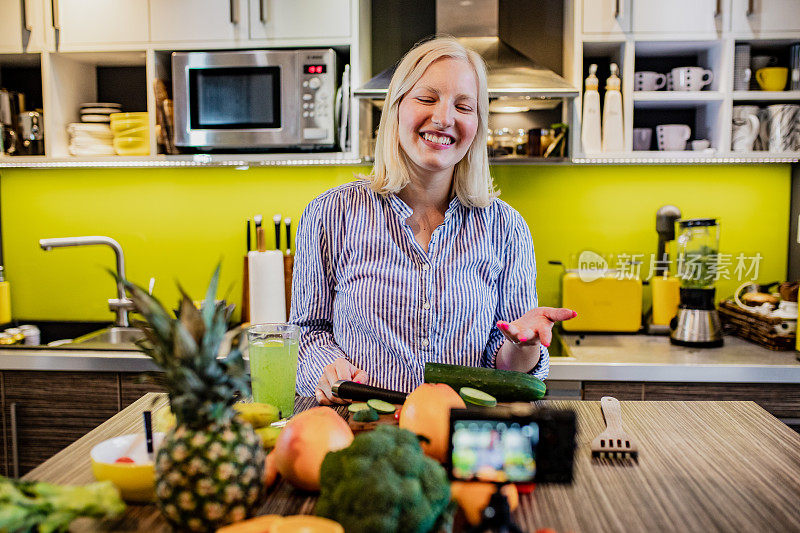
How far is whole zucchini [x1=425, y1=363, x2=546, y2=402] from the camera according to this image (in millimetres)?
1176

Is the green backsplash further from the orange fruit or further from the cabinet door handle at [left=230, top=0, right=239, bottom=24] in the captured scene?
the orange fruit

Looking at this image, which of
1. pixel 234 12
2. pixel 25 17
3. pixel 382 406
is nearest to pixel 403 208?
pixel 382 406

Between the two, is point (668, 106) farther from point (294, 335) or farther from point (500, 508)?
→ point (500, 508)

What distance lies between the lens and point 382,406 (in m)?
1.09

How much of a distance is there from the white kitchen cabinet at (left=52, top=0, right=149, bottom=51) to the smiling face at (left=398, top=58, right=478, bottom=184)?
5.55ft

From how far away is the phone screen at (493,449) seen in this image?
0.85 metres

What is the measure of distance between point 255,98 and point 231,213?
705 mm

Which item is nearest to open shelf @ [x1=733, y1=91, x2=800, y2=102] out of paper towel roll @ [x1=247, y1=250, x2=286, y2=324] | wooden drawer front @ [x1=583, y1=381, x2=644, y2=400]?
wooden drawer front @ [x1=583, y1=381, x2=644, y2=400]

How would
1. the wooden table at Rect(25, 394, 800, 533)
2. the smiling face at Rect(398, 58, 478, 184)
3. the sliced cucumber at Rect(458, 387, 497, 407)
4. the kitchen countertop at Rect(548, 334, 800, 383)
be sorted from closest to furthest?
the wooden table at Rect(25, 394, 800, 533), the sliced cucumber at Rect(458, 387, 497, 407), the smiling face at Rect(398, 58, 478, 184), the kitchen countertop at Rect(548, 334, 800, 383)

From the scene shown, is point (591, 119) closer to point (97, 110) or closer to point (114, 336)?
point (97, 110)

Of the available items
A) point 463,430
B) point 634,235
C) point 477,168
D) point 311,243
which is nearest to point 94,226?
point 311,243

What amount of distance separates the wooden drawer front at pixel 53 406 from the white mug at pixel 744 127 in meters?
2.69

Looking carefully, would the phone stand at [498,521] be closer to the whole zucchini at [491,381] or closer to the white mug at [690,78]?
the whole zucchini at [491,381]

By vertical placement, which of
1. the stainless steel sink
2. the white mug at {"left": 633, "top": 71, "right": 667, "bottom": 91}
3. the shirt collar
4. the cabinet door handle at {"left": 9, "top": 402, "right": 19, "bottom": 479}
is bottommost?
the cabinet door handle at {"left": 9, "top": 402, "right": 19, "bottom": 479}
